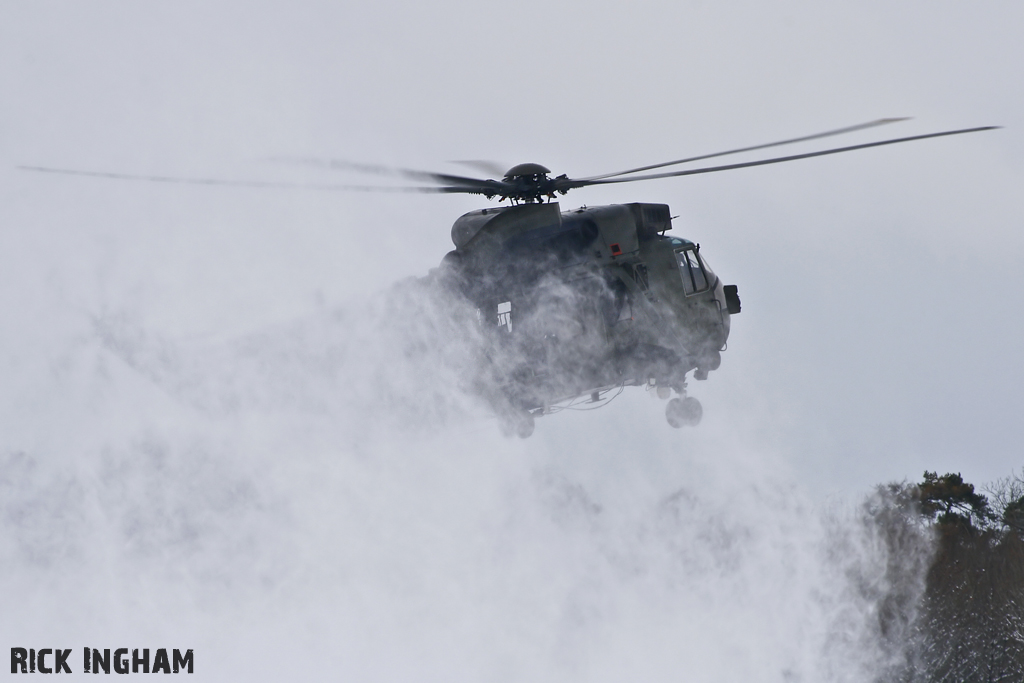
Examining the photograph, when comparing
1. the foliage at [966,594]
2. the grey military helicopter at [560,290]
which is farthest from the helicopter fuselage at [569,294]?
the foliage at [966,594]

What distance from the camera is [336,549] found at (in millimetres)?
24234

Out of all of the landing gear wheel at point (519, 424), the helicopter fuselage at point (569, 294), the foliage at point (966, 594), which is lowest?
the foliage at point (966, 594)

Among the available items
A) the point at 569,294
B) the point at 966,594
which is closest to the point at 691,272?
the point at 569,294

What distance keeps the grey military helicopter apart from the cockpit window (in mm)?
113

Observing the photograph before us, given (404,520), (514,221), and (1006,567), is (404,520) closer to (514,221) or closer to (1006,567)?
(514,221)

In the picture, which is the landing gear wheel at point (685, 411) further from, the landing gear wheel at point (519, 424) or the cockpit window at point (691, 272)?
the landing gear wheel at point (519, 424)

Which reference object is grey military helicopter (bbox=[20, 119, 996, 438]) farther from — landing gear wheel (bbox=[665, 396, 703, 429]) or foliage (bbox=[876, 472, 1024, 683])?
foliage (bbox=[876, 472, 1024, 683])

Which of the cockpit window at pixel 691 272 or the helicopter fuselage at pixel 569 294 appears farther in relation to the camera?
the cockpit window at pixel 691 272

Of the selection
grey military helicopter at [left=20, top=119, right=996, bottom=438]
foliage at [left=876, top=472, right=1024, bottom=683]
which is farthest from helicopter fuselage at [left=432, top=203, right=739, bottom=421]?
foliage at [left=876, top=472, right=1024, bottom=683]

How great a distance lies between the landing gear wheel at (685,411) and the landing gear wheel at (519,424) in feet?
9.15

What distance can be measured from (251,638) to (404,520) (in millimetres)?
3553

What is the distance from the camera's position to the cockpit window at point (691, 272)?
22422 mm

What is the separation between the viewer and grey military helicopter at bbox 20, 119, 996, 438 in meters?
20.8

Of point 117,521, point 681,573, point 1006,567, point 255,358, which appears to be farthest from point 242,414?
point 1006,567
